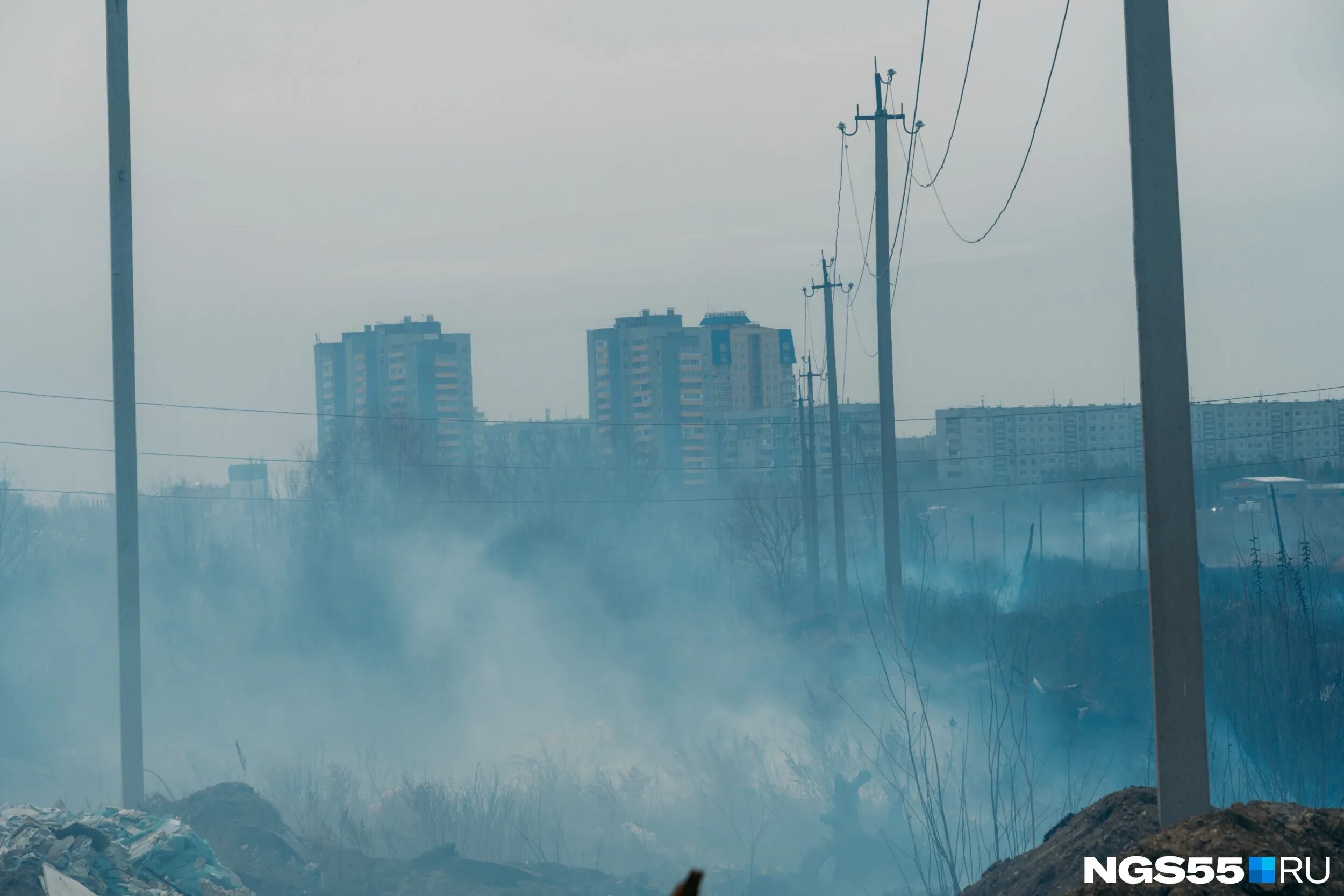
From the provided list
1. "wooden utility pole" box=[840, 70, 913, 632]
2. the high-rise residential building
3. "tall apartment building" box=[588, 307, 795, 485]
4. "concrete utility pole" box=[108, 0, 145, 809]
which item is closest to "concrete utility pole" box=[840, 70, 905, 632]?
"wooden utility pole" box=[840, 70, 913, 632]

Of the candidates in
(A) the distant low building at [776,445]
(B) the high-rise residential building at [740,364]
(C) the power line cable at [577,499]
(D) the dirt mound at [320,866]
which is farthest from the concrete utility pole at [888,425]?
(B) the high-rise residential building at [740,364]

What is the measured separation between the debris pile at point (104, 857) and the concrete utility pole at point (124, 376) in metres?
0.55

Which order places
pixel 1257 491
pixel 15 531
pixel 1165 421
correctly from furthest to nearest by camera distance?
pixel 1257 491 < pixel 15 531 < pixel 1165 421

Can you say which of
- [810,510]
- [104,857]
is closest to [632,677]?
[810,510]

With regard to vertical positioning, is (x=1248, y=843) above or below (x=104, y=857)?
above

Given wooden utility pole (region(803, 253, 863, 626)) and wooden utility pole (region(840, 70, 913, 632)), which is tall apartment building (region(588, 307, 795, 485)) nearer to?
wooden utility pole (region(803, 253, 863, 626))

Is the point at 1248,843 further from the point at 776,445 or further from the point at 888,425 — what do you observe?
the point at 776,445

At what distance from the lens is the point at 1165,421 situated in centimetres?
507

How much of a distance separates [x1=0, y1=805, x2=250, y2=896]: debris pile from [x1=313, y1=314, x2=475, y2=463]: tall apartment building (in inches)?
2791

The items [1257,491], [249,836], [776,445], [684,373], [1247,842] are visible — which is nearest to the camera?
[1247,842]

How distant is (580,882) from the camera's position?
52.6 feet

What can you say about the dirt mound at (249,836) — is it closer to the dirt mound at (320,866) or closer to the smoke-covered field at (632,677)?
the dirt mound at (320,866)

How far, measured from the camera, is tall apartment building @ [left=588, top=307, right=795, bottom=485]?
84.7 m

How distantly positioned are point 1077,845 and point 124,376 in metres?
7.50
